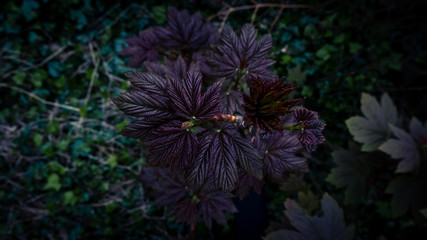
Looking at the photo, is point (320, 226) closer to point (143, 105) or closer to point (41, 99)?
point (143, 105)

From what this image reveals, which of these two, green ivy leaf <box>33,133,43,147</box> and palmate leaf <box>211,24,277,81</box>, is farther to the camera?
green ivy leaf <box>33,133,43,147</box>

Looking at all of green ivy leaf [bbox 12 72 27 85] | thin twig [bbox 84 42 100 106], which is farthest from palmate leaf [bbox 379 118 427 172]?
green ivy leaf [bbox 12 72 27 85]

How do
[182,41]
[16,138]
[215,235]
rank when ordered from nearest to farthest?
[182,41]
[16,138]
[215,235]

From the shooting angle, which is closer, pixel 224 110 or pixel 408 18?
pixel 224 110

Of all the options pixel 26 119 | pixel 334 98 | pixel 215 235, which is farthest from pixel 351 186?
pixel 26 119

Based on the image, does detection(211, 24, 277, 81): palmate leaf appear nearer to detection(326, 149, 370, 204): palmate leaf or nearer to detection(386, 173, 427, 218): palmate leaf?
detection(326, 149, 370, 204): palmate leaf

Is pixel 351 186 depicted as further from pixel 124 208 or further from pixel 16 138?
pixel 16 138
